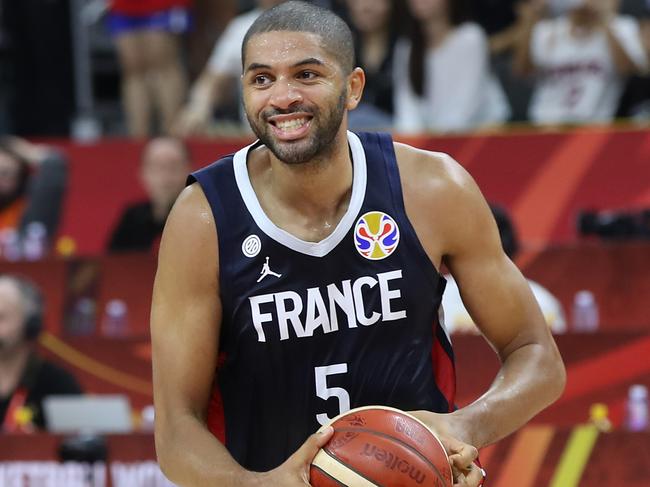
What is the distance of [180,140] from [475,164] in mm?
1958

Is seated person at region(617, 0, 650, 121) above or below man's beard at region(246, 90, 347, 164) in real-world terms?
below

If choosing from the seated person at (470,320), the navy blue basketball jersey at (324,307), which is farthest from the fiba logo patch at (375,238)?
the seated person at (470,320)

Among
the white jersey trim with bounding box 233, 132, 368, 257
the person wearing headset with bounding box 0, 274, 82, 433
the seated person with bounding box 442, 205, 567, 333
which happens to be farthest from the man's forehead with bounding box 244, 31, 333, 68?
the person wearing headset with bounding box 0, 274, 82, 433

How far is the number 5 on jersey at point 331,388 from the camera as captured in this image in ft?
12.4

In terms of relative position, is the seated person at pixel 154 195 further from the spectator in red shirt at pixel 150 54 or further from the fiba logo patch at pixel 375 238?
the fiba logo patch at pixel 375 238

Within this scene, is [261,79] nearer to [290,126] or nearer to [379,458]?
[290,126]

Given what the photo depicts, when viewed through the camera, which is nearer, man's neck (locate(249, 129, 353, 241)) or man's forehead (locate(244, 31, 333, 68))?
man's forehead (locate(244, 31, 333, 68))

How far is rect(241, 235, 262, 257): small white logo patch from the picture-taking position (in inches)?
148

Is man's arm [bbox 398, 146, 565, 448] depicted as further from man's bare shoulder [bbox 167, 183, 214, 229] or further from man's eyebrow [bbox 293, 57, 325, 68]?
man's bare shoulder [bbox 167, 183, 214, 229]

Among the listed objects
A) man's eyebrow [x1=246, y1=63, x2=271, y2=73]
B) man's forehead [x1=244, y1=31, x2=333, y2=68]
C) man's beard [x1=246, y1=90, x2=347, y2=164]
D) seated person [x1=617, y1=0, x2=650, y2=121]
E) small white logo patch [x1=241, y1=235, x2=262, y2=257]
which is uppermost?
man's forehead [x1=244, y1=31, x2=333, y2=68]

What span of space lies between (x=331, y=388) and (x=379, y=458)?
1.51ft

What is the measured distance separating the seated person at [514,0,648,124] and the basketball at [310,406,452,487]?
607 centimetres

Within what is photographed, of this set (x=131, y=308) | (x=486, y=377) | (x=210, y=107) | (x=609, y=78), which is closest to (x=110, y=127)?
(x=210, y=107)

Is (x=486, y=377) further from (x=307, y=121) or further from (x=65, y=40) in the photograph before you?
(x=65, y=40)
